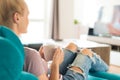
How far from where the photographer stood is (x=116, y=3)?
233 inches

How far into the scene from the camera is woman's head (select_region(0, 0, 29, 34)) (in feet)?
3.93

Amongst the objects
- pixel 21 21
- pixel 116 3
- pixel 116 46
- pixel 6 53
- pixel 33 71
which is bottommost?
pixel 116 46

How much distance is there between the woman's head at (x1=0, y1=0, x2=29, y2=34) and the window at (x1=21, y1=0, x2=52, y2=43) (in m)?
4.87

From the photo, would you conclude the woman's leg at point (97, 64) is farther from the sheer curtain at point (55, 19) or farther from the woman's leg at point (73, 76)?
the sheer curtain at point (55, 19)

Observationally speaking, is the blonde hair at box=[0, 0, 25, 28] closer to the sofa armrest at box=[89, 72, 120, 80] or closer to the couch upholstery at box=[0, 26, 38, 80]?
the couch upholstery at box=[0, 26, 38, 80]

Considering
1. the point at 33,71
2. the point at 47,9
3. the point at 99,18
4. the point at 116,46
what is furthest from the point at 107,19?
the point at 33,71

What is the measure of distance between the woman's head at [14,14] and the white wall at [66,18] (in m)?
4.22

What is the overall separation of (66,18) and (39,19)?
106cm

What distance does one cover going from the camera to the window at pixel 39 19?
6211 millimetres

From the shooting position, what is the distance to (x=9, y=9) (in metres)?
1.21

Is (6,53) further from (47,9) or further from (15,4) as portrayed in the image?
(47,9)

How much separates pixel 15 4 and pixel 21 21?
116 mm

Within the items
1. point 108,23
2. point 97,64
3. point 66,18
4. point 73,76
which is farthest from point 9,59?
point 108,23

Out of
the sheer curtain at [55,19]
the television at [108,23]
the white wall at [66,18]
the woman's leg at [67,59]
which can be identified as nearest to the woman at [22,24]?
the woman's leg at [67,59]
